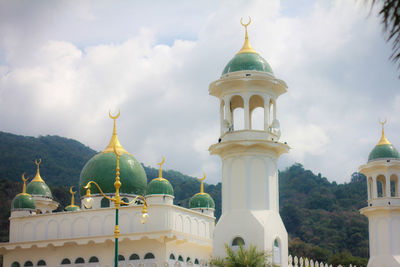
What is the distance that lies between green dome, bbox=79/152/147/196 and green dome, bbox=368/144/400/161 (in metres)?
13.4

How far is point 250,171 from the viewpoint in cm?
2738

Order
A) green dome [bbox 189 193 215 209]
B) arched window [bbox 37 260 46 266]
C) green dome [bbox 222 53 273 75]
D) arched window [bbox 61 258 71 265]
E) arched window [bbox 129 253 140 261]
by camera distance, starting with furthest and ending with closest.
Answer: green dome [bbox 189 193 215 209]
arched window [bbox 37 260 46 266]
arched window [bbox 61 258 71 265]
arched window [bbox 129 253 140 261]
green dome [bbox 222 53 273 75]

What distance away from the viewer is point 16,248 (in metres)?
36.8

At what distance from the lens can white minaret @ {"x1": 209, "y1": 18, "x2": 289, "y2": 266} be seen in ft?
88.0

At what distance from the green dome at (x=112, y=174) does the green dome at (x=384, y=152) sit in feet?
43.9

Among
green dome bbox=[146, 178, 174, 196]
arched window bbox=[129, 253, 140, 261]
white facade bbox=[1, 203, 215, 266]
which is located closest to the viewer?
white facade bbox=[1, 203, 215, 266]

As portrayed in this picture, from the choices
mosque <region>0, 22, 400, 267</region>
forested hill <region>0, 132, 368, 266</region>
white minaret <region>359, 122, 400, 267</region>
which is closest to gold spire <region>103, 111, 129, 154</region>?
mosque <region>0, 22, 400, 267</region>

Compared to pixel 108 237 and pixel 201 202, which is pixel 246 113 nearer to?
pixel 108 237

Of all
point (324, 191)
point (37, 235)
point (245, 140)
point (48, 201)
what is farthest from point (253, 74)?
point (324, 191)

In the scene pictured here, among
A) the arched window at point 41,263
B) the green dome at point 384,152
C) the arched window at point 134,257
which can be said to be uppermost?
the green dome at point 384,152

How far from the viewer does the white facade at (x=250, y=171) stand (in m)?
26.8

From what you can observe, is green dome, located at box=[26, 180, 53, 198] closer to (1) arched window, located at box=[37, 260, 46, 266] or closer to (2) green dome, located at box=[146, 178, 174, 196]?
(1) arched window, located at box=[37, 260, 46, 266]

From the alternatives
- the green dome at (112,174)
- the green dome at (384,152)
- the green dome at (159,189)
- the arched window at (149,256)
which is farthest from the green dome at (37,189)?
the green dome at (384,152)

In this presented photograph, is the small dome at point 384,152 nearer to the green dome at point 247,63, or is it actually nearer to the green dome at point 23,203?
the green dome at point 247,63
